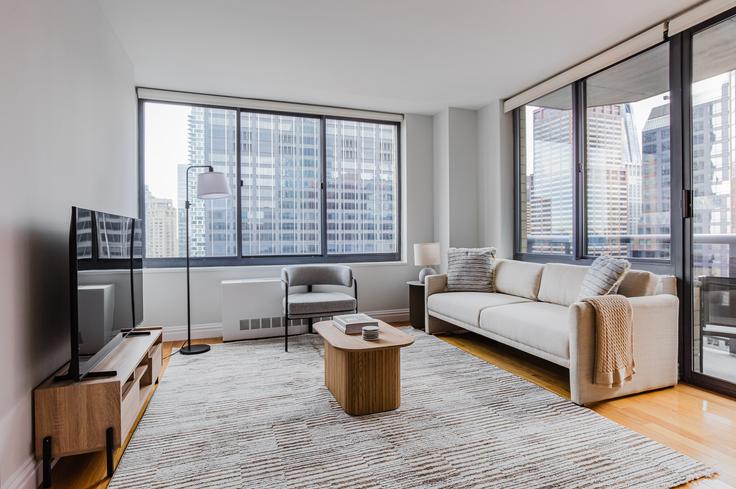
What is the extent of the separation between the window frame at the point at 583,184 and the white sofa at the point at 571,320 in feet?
1.15

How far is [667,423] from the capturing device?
2.26 metres

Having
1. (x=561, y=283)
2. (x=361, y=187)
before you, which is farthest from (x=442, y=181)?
(x=561, y=283)

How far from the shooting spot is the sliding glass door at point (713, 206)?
2.67 metres

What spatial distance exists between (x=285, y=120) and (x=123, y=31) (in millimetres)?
1999

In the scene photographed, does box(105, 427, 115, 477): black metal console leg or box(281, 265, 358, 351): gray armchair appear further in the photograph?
box(281, 265, 358, 351): gray armchair

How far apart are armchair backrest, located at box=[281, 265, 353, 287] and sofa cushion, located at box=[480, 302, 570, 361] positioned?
151cm

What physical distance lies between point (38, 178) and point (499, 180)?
13.9 ft

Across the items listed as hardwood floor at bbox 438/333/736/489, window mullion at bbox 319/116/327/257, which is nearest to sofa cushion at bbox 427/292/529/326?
hardwood floor at bbox 438/333/736/489

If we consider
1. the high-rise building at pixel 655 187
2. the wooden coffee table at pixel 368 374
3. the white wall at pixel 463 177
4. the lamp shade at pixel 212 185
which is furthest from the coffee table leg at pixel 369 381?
the white wall at pixel 463 177

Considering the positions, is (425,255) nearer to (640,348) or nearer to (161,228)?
(640,348)

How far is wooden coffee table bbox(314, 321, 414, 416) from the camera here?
94.5 inches

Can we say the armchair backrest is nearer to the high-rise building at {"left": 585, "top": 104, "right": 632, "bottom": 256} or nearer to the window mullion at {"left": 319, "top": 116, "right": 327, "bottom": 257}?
the window mullion at {"left": 319, "top": 116, "right": 327, "bottom": 257}

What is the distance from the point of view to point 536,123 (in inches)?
177

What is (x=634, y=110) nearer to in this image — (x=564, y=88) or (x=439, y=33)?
(x=564, y=88)
